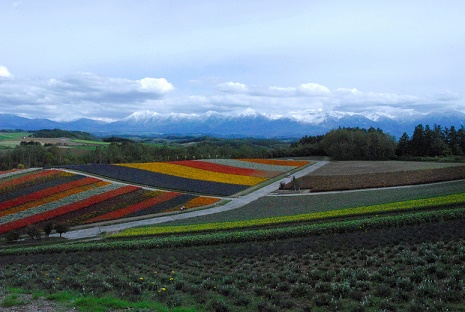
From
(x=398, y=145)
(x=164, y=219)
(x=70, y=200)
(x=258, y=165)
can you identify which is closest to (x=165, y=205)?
(x=164, y=219)

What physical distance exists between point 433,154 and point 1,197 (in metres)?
80.1

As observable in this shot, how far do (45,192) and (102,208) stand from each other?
7.31m

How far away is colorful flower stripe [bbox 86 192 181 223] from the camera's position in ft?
111

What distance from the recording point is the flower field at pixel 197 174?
4603 cm

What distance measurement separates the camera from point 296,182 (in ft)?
148

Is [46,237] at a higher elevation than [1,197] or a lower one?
lower

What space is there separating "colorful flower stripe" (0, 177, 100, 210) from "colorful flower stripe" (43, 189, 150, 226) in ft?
17.4

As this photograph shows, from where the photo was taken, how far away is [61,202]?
3606 cm

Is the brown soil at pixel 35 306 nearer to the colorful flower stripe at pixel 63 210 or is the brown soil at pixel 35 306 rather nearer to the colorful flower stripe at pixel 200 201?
the colorful flower stripe at pixel 63 210

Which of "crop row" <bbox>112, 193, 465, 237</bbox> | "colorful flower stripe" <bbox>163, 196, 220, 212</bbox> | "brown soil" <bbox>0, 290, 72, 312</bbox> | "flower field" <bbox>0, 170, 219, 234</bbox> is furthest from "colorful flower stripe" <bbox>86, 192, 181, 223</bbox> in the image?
"brown soil" <bbox>0, 290, 72, 312</bbox>

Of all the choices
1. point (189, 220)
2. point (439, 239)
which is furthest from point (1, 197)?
point (439, 239)

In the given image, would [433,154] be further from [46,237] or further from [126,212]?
[46,237]

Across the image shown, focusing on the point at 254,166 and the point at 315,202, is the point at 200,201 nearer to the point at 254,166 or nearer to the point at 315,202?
the point at 315,202

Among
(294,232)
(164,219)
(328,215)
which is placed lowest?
(164,219)
